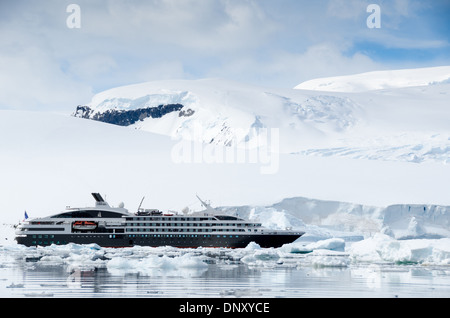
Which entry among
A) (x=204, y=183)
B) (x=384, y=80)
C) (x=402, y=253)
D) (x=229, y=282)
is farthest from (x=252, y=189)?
(x=384, y=80)

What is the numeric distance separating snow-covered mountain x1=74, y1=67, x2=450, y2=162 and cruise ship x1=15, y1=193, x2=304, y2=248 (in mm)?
34881

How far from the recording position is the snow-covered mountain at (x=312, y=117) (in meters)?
85.2

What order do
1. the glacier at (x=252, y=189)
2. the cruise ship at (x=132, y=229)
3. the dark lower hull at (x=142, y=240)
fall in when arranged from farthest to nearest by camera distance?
the cruise ship at (x=132, y=229) < the dark lower hull at (x=142, y=240) < the glacier at (x=252, y=189)

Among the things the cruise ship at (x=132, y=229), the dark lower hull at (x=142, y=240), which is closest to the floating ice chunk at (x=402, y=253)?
the dark lower hull at (x=142, y=240)

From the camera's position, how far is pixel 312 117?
336 feet

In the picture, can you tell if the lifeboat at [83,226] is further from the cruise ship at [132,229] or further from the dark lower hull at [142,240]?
the dark lower hull at [142,240]

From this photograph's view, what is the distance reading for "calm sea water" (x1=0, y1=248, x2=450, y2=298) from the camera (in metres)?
18.0

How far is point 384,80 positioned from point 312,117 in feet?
300

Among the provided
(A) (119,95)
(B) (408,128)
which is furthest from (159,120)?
(B) (408,128)

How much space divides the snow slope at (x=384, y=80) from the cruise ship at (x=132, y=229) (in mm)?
131157

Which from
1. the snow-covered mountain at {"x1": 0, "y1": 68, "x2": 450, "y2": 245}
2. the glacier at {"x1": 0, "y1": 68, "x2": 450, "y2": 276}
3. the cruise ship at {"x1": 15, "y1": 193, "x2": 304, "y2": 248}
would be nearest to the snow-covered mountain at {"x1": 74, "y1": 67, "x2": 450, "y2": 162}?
the snow-covered mountain at {"x1": 0, "y1": 68, "x2": 450, "y2": 245}

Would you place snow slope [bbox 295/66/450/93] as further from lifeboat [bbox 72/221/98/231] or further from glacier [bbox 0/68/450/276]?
lifeboat [bbox 72/221/98/231]

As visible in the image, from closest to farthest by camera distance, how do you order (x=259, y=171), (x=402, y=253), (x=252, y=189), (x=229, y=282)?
(x=229, y=282), (x=402, y=253), (x=252, y=189), (x=259, y=171)

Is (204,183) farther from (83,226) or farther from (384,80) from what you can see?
(384,80)
